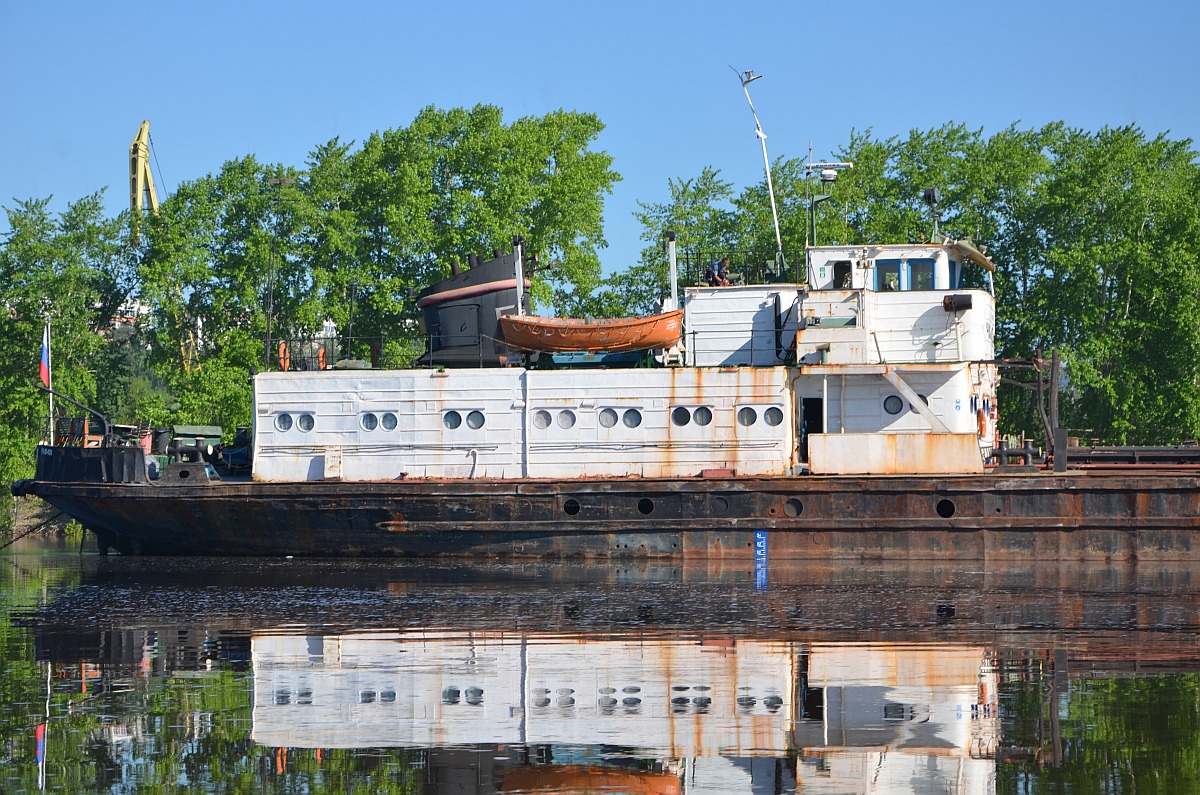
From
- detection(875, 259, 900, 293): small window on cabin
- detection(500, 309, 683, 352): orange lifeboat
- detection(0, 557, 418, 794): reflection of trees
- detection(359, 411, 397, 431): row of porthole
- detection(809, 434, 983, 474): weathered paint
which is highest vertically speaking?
detection(875, 259, 900, 293): small window on cabin

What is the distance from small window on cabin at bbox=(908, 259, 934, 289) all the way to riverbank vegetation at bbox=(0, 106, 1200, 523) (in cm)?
1161

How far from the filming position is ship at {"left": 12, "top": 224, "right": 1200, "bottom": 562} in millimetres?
22562

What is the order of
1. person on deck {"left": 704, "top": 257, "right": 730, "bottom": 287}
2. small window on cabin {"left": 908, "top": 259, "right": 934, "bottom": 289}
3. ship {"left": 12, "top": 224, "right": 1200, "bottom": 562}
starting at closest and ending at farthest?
ship {"left": 12, "top": 224, "right": 1200, "bottom": 562}
small window on cabin {"left": 908, "top": 259, "right": 934, "bottom": 289}
person on deck {"left": 704, "top": 257, "right": 730, "bottom": 287}

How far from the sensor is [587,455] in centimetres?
2403

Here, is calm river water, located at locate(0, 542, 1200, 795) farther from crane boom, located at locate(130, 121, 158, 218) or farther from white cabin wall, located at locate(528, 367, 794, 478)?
crane boom, located at locate(130, 121, 158, 218)

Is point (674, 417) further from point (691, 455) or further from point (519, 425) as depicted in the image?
point (519, 425)

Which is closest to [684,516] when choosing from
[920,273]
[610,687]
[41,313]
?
[920,273]

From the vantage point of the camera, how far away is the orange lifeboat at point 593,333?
2366cm

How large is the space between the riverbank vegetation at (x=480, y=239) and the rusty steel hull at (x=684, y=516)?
12911 mm

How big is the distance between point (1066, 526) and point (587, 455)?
8.19 m

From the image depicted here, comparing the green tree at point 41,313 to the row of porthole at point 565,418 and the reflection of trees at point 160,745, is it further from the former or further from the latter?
the reflection of trees at point 160,745

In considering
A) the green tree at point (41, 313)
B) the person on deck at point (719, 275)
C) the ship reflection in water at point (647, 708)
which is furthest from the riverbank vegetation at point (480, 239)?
the ship reflection in water at point (647, 708)

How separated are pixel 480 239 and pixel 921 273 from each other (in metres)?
17.8

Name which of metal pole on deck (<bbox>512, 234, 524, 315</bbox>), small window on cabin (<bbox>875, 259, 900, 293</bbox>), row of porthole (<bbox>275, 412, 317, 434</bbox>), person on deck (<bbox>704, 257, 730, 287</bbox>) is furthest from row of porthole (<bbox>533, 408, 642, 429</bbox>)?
small window on cabin (<bbox>875, 259, 900, 293</bbox>)
